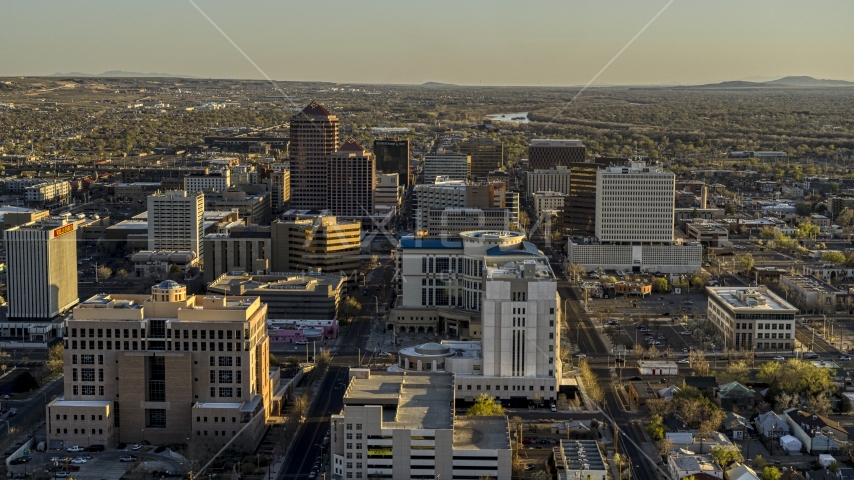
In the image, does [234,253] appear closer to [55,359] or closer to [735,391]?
[55,359]

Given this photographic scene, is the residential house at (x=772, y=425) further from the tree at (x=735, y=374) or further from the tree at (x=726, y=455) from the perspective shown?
the tree at (x=735, y=374)

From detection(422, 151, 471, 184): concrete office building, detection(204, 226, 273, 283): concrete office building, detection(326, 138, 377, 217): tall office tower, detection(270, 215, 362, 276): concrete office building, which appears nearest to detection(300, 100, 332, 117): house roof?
detection(326, 138, 377, 217): tall office tower

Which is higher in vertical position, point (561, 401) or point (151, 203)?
point (151, 203)

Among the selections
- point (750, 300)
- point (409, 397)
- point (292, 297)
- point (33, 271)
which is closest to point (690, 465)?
point (409, 397)

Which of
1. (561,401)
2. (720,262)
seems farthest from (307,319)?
(720,262)

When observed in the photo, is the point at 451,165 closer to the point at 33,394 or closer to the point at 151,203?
the point at 151,203

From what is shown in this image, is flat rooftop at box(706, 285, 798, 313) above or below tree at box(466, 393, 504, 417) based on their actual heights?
above

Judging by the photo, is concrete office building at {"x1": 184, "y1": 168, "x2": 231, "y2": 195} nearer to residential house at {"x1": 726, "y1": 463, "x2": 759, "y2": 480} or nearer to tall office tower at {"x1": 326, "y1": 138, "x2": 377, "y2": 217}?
tall office tower at {"x1": 326, "y1": 138, "x2": 377, "y2": 217}
